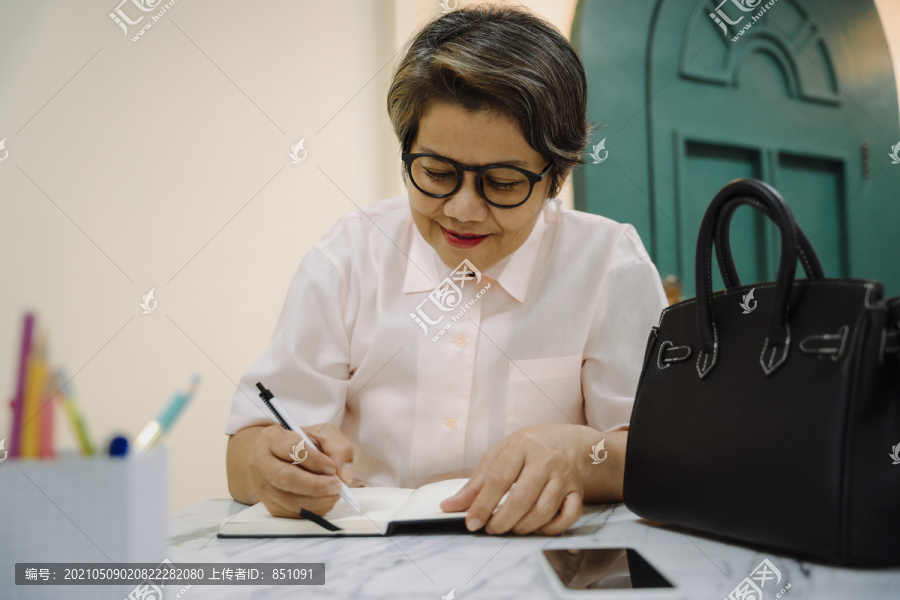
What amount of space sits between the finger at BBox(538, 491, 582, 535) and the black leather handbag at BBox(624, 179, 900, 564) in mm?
75

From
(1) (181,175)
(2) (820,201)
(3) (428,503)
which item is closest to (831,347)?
(3) (428,503)

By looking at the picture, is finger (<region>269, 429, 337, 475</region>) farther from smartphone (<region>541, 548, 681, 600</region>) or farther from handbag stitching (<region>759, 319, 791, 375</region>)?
handbag stitching (<region>759, 319, 791, 375</region>)

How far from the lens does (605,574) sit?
0.52 m

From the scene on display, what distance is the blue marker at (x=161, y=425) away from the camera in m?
0.43

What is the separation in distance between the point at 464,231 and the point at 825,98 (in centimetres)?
197

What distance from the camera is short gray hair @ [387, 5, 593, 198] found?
91cm

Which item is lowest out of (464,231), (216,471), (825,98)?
(216,471)

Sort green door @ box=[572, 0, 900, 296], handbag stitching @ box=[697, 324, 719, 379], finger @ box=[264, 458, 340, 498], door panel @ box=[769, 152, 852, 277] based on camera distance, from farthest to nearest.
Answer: door panel @ box=[769, 152, 852, 277], green door @ box=[572, 0, 900, 296], finger @ box=[264, 458, 340, 498], handbag stitching @ box=[697, 324, 719, 379]

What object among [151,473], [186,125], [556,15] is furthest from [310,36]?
[151,473]

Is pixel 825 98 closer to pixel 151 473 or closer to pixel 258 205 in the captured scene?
pixel 258 205

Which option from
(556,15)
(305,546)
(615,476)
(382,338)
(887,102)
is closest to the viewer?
(305,546)

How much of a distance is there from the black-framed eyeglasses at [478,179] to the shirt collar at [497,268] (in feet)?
0.51

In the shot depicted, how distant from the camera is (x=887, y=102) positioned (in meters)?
2.48

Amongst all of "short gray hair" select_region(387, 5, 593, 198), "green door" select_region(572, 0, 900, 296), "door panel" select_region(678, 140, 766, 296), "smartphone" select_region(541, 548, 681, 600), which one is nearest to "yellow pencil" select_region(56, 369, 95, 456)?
"smartphone" select_region(541, 548, 681, 600)
